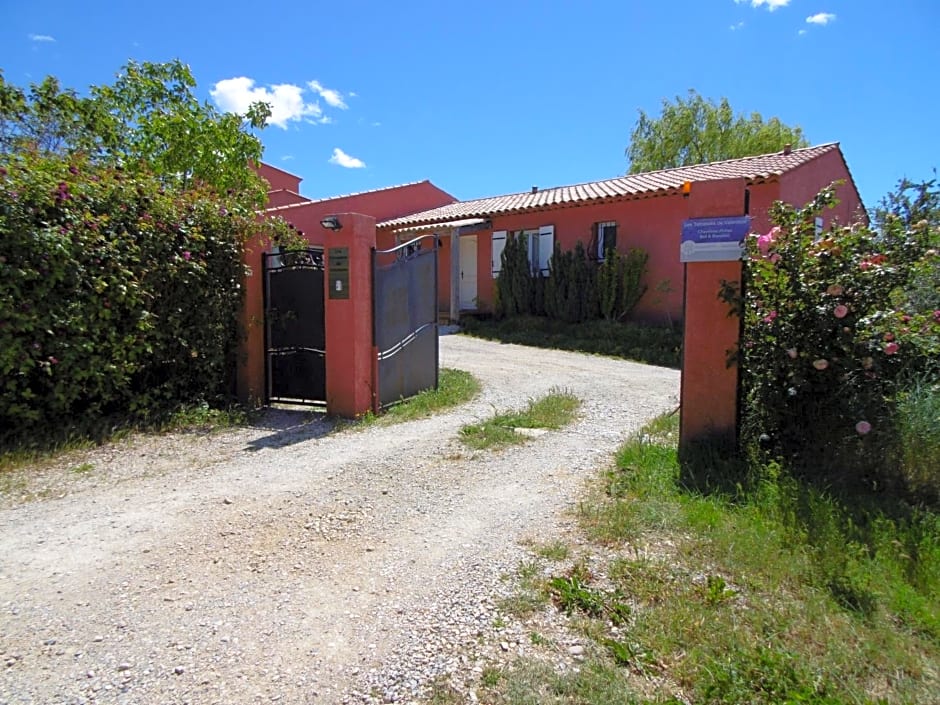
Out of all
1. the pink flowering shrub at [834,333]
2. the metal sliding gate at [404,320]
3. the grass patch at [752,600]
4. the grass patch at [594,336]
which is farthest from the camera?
the grass patch at [594,336]

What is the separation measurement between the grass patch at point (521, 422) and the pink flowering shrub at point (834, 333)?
203 centimetres

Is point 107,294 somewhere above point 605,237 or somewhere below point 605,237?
below

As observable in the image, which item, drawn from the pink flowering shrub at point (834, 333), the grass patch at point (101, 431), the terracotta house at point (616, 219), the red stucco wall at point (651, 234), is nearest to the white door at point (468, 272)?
the terracotta house at point (616, 219)

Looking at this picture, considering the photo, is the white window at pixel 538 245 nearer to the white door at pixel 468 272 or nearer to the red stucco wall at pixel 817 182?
the white door at pixel 468 272

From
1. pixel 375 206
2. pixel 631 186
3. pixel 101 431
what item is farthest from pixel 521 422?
pixel 375 206

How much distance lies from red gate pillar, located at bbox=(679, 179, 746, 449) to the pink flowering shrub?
13 cm

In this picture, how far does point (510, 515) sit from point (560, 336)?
32.1ft

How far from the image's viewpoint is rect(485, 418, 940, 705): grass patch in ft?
7.04

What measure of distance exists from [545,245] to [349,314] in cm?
987

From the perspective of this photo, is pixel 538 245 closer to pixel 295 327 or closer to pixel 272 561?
pixel 295 327

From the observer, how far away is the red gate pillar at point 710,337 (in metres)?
4.38

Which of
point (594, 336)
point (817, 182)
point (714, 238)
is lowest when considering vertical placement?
point (594, 336)

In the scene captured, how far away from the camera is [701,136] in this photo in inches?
1129

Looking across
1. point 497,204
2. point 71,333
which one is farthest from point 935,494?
point 497,204
